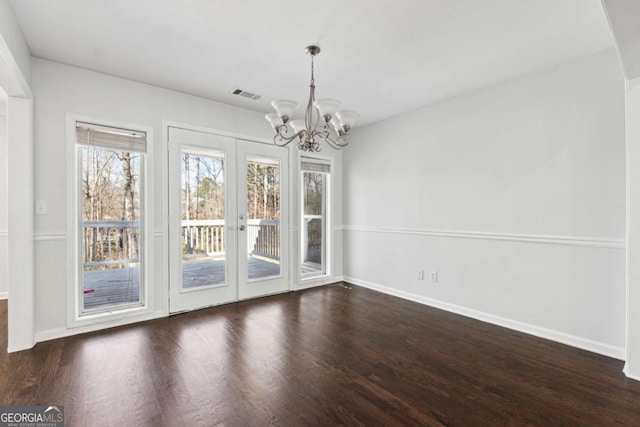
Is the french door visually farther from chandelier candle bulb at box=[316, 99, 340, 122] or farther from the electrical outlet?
chandelier candle bulb at box=[316, 99, 340, 122]

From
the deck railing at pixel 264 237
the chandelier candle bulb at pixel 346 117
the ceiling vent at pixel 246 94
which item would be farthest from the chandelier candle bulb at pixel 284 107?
the deck railing at pixel 264 237

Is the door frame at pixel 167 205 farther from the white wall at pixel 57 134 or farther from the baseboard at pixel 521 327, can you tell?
the baseboard at pixel 521 327

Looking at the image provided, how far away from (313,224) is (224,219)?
1536mm

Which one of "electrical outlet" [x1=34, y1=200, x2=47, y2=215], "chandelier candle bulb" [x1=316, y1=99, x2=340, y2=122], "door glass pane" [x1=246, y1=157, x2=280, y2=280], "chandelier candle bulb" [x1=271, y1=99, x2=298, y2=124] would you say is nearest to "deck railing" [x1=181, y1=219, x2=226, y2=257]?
"door glass pane" [x1=246, y1=157, x2=280, y2=280]

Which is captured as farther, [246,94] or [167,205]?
[246,94]

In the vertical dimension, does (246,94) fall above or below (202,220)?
above

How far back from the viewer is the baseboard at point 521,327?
8.74ft

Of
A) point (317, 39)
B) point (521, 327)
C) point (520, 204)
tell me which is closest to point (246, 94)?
point (317, 39)

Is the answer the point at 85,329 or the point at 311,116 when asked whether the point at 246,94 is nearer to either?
the point at 311,116

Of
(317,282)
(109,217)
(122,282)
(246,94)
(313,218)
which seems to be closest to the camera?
Result: (109,217)

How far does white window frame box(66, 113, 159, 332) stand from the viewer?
9.89 feet

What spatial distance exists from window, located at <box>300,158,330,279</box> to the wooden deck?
148 centimetres

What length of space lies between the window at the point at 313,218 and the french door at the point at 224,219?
43 cm

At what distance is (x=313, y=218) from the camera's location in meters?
5.05
